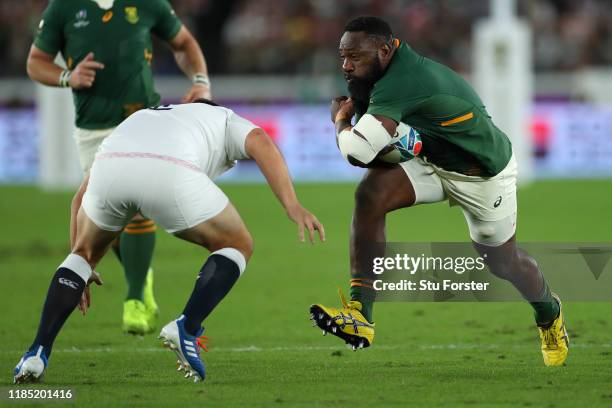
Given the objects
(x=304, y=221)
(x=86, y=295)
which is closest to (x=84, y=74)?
(x=86, y=295)

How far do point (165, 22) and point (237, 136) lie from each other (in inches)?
119

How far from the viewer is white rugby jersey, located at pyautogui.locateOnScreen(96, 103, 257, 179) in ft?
20.9

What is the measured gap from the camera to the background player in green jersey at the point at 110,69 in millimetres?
8981

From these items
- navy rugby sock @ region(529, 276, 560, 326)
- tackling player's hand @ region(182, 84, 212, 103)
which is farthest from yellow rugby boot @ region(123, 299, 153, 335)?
navy rugby sock @ region(529, 276, 560, 326)

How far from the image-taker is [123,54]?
9.11 meters

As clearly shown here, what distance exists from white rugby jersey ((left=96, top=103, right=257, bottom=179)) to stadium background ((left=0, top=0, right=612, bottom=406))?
1184 millimetres

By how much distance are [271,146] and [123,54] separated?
293cm

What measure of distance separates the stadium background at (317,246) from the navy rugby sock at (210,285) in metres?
0.40

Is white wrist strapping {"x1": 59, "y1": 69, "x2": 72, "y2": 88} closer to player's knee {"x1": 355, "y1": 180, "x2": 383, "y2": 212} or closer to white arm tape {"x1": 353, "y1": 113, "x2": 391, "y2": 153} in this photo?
player's knee {"x1": 355, "y1": 180, "x2": 383, "y2": 212}

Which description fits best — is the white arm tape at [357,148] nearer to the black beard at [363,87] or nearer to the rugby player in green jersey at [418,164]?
the rugby player in green jersey at [418,164]

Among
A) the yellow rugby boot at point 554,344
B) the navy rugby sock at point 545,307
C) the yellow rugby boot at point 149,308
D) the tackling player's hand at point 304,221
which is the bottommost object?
the yellow rugby boot at point 149,308

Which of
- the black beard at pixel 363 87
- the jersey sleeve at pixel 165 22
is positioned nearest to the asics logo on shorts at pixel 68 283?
the black beard at pixel 363 87

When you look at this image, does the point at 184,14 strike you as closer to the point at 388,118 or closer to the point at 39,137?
the point at 39,137

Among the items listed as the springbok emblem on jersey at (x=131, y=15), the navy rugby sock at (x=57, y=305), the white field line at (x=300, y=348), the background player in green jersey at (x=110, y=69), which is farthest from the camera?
the springbok emblem on jersey at (x=131, y=15)
